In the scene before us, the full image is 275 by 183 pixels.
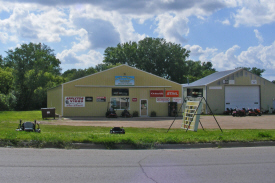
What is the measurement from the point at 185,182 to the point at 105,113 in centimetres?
2696

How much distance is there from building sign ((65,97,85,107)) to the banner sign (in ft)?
59.0

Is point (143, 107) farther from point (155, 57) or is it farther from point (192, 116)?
point (155, 57)

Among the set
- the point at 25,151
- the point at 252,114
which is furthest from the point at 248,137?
the point at 252,114

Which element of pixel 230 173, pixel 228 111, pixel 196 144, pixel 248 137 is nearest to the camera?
pixel 230 173

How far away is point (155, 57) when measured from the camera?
7269cm

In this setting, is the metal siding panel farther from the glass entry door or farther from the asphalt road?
the asphalt road

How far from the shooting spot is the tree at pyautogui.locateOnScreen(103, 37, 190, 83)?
73.1 m

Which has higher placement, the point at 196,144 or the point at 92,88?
the point at 92,88

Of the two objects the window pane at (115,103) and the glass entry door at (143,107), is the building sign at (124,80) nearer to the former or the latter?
the window pane at (115,103)

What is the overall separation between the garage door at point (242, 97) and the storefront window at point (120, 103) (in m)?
14.7

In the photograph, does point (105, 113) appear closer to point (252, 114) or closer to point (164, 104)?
point (164, 104)

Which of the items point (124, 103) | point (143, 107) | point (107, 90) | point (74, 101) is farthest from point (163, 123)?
point (74, 101)

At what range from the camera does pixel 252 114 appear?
35.3m

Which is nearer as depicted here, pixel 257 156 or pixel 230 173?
pixel 230 173
